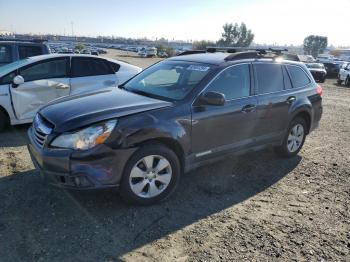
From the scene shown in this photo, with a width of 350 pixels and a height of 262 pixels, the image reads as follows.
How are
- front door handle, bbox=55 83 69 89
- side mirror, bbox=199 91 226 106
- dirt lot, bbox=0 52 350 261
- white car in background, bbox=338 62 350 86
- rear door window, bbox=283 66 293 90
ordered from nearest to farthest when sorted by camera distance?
dirt lot, bbox=0 52 350 261
side mirror, bbox=199 91 226 106
rear door window, bbox=283 66 293 90
front door handle, bbox=55 83 69 89
white car in background, bbox=338 62 350 86

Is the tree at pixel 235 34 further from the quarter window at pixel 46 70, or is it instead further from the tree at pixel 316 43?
the quarter window at pixel 46 70

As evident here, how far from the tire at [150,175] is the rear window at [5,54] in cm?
738

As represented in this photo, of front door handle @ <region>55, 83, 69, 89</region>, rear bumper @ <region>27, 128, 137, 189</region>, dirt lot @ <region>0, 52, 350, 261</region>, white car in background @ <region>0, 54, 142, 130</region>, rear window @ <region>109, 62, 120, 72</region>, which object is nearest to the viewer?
dirt lot @ <region>0, 52, 350, 261</region>

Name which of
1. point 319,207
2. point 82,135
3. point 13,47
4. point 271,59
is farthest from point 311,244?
point 13,47

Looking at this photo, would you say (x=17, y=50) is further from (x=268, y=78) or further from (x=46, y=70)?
(x=268, y=78)

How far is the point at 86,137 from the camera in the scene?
12.1ft

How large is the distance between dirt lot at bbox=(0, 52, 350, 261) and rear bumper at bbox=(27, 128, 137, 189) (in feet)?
1.37

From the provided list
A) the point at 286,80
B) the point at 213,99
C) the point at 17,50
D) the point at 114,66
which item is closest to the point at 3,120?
the point at 114,66

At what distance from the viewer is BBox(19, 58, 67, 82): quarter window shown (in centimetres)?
690

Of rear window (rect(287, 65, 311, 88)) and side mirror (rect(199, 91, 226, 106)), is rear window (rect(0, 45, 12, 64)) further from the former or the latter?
rear window (rect(287, 65, 311, 88))

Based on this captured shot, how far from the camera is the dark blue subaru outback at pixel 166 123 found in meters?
3.70

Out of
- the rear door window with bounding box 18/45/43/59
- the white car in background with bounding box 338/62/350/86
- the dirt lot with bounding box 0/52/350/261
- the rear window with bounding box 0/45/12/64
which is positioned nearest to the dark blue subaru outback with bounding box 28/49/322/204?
the dirt lot with bounding box 0/52/350/261

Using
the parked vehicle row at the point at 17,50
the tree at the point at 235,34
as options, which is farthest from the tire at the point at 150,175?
the tree at the point at 235,34

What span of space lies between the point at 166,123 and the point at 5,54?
295 inches
